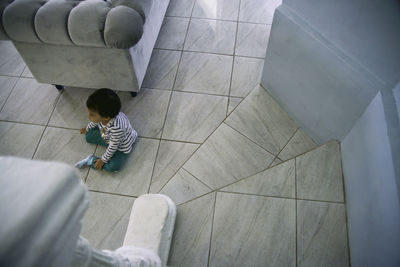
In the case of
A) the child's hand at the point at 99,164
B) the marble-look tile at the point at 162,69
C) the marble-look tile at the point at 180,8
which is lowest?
the child's hand at the point at 99,164

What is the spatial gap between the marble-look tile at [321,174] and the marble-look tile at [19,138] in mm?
1877

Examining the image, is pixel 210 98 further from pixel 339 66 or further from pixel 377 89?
pixel 377 89

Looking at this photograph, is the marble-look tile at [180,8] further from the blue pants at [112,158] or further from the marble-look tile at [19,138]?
the marble-look tile at [19,138]

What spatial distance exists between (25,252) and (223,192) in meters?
1.52

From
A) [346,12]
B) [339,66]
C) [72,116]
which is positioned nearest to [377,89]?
[339,66]

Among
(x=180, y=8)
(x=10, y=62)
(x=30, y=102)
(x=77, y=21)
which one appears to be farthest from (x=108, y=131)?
(x=180, y=8)

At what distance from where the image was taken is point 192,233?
166 cm

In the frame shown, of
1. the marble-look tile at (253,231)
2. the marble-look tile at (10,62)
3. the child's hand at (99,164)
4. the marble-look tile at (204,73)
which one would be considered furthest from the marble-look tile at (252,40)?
the marble-look tile at (10,62)

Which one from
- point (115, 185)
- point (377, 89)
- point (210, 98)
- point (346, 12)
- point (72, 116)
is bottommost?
point (115, 185)

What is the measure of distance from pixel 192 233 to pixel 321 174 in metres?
0.87

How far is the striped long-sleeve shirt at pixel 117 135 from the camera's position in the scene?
179 cm

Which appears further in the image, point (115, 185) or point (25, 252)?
point (115, 185)

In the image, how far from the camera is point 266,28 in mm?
2662

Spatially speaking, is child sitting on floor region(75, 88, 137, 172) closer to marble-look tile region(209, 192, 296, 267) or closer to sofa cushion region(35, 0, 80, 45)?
sofa cushion region(35, 0, 80, 45)
